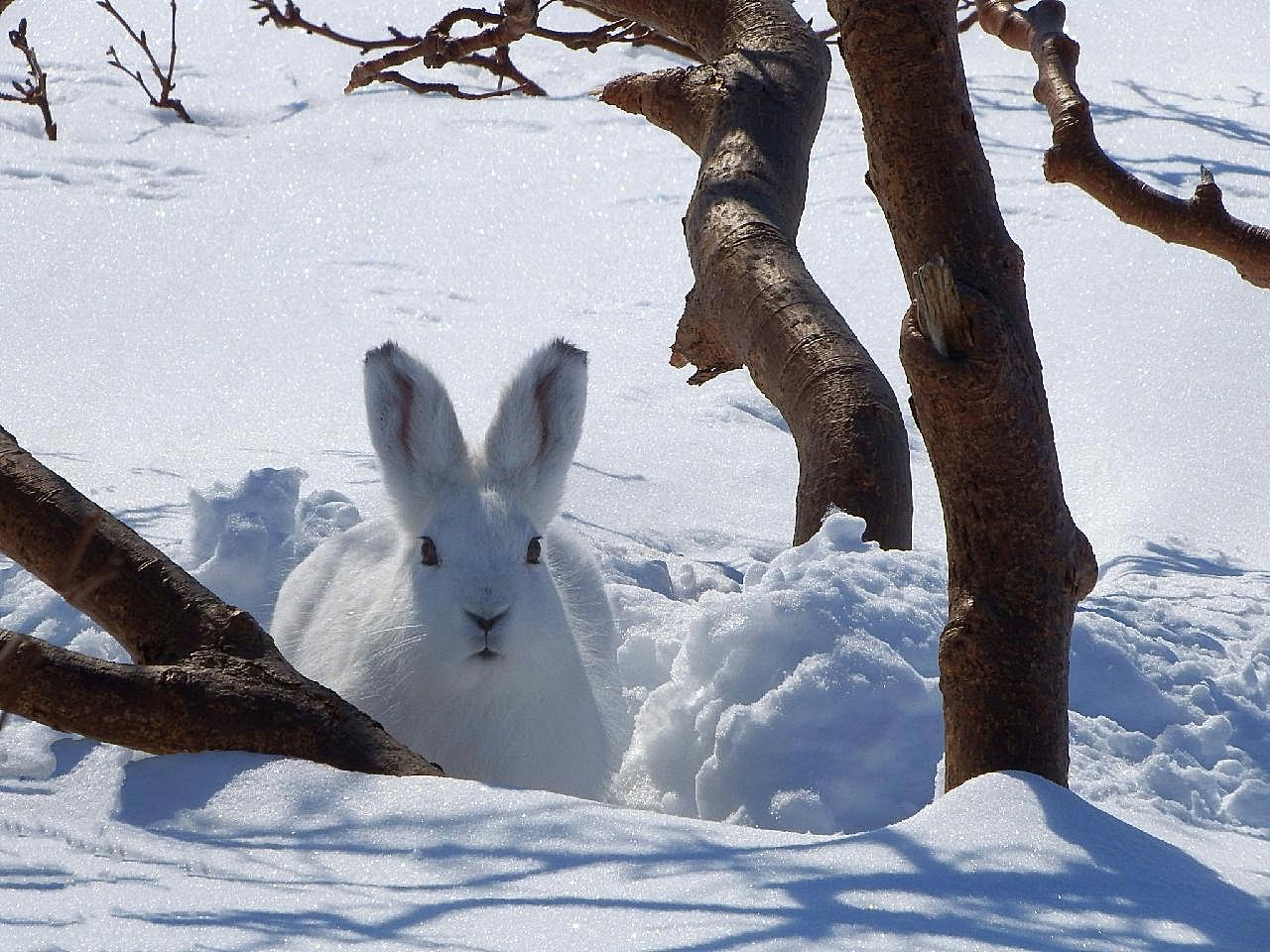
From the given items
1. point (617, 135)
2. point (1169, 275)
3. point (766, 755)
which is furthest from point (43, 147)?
point (766, 755)

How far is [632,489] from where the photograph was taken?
6.29 metres

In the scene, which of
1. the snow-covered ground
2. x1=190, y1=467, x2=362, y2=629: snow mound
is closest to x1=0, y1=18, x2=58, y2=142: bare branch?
the snow-covered ground

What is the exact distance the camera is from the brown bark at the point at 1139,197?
3488 mm

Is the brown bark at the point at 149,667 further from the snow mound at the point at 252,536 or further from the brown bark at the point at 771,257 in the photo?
the snow mound at the point at 252,536

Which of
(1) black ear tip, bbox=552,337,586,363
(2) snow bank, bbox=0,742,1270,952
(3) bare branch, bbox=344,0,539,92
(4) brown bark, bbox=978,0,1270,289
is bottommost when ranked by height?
(2) snow bank, bbox=0,742,1270,952

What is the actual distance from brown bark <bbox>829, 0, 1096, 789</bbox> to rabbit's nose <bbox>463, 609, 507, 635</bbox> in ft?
3.98

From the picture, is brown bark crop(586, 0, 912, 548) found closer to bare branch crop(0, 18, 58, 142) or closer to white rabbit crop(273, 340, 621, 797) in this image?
white rabbit crop(273, 340, 621, 797)

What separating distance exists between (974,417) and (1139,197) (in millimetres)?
1500

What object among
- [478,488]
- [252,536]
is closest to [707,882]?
[478,488]

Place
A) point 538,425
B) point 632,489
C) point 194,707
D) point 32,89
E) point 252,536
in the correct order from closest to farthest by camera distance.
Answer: point 194,707
point 538,425
point 252,536
point 632,489
point 32,89

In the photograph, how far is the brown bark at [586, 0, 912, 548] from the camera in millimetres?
3672

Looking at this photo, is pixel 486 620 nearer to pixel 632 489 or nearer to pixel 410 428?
pixel 410 428

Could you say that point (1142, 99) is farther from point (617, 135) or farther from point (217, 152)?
point (217, 152)

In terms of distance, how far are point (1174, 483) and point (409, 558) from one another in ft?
13.4
